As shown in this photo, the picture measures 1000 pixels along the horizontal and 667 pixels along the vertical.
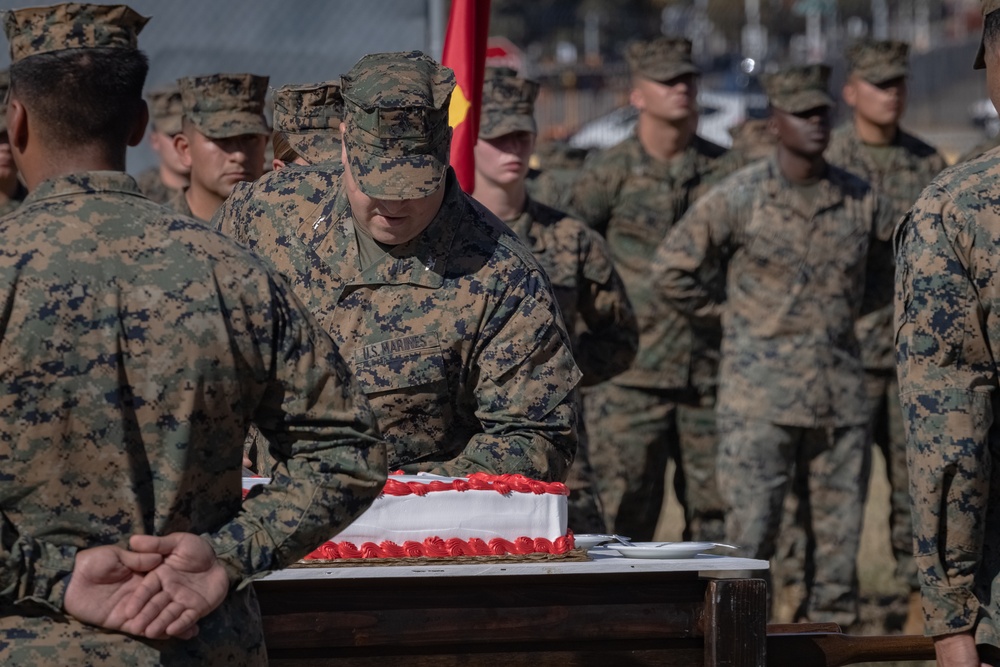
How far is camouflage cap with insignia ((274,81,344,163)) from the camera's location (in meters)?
5.84

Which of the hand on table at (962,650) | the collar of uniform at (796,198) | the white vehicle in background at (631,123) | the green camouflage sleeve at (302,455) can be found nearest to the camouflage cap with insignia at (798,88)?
the collar of uniform at (796,198)

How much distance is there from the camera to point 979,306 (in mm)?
3707

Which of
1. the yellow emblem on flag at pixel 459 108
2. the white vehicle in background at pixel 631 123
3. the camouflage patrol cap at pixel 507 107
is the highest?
the white vehicle in background at pixel 631 123

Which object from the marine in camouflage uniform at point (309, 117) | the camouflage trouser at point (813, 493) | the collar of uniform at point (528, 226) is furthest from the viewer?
the camouflage trouser at point (813, 493)

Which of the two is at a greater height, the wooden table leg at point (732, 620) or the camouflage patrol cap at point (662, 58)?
the camouflage patrol cap at point (662, 58)

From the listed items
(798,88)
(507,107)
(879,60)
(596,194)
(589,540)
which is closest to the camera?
(589,540)

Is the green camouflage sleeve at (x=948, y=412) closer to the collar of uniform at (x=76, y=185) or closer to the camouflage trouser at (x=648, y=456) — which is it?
the collar of uniform at (x=76, y=185)

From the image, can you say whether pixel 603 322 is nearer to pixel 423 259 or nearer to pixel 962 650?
pixel 423 259

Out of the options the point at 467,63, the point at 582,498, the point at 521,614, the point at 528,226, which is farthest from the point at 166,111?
the point at 521,614

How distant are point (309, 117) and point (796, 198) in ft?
9.41

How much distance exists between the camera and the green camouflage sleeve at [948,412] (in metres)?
3.69

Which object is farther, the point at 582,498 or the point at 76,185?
the point at 582,498

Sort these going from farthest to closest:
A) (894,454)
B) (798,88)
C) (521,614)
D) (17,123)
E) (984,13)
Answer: (894,454) < (798,88) < (521,614) < (984,13) < (17,123)

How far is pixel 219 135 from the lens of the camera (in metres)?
7.03
